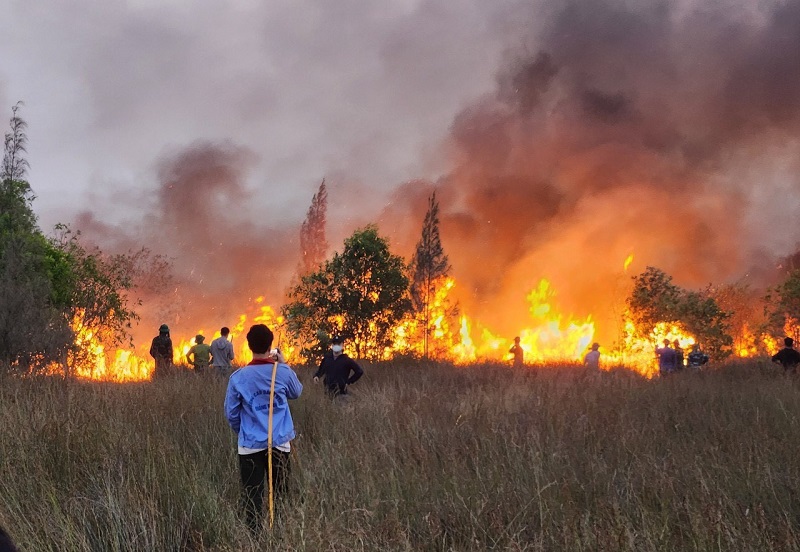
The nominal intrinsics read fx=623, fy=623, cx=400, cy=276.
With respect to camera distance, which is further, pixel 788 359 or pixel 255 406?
pixel 788 359

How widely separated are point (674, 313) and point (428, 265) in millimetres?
10013

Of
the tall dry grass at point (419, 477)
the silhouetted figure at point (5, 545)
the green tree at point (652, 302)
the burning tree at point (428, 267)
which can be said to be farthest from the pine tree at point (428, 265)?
the silhouetted figure at point (5, 545)

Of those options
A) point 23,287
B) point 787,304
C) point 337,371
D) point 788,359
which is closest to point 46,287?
point 23,287

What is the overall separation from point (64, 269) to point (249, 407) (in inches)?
874

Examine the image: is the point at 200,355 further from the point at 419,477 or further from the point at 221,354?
the point at 419,477

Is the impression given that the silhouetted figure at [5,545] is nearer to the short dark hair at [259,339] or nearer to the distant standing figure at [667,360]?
the short dark hair at [259,339]

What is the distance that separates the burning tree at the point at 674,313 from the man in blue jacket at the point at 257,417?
2344 cm

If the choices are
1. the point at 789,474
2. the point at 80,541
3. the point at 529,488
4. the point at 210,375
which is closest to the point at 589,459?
the point at 529,488

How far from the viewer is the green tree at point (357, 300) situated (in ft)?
61.3

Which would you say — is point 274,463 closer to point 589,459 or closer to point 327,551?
point 327,551

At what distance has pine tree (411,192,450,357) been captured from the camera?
24152 millimetres

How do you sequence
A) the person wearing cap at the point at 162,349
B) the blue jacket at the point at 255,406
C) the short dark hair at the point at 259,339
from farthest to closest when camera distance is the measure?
the person wearing cap at the point at 162,349
the short dark hair at the point at 259,339
the blue jacket at the point at 255,406

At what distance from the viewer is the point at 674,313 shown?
24891 millimetres

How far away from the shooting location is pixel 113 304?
25.8 metres
